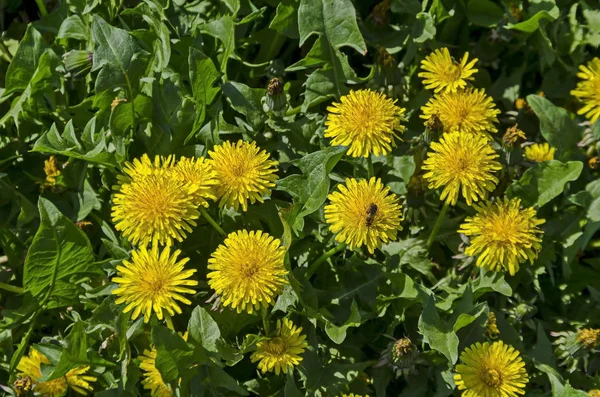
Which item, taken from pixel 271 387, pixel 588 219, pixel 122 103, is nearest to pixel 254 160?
pixel 122 103

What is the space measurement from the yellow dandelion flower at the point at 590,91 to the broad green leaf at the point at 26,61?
2.18 m

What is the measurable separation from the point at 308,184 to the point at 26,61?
4.17 feet

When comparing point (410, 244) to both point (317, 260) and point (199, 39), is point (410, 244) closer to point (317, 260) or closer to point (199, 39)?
point (317, 260)

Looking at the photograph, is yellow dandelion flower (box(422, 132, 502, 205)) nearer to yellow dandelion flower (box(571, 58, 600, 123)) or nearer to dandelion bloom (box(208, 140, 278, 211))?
dandelion bloom (box(208, 140, 278, 211))

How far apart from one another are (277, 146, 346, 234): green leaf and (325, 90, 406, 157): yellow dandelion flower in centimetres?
8

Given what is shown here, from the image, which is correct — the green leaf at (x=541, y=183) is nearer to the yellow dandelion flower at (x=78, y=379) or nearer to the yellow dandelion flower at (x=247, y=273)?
the yellow dandelion flower at (x=247, y=273)

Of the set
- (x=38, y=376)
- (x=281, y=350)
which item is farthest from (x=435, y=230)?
(x=38, y=376)

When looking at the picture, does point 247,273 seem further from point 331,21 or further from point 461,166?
point 331,21

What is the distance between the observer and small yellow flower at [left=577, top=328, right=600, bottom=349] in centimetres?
249

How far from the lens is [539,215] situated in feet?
9.35

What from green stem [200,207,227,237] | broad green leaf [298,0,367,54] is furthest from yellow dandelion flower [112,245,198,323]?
broad green leaf [298,0,367,54]

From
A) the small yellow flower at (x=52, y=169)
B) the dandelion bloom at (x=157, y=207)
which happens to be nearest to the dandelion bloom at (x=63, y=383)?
the dandelion bloom at (x=157, y=207)

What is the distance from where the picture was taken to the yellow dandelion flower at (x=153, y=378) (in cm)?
238

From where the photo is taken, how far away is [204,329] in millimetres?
2305
